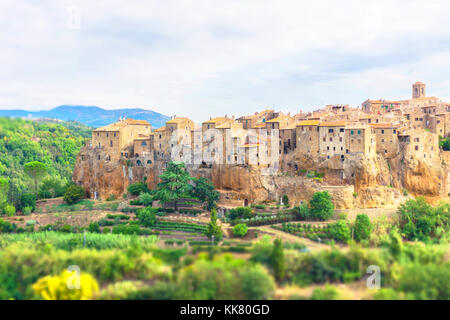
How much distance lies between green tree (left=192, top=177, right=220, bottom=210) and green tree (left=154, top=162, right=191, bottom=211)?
2.69 ft

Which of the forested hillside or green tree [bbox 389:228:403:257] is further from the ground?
the forested hillside

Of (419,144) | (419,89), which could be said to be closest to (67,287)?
(419,144)

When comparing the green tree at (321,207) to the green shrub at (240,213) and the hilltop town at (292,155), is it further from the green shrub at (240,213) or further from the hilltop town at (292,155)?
the green shrub at (240,213)

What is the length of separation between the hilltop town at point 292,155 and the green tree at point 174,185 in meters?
3.38

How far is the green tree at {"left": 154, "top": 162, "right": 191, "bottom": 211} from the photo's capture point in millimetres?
41344

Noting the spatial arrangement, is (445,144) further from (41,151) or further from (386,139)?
(41,151)

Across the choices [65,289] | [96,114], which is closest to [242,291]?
[65,289]

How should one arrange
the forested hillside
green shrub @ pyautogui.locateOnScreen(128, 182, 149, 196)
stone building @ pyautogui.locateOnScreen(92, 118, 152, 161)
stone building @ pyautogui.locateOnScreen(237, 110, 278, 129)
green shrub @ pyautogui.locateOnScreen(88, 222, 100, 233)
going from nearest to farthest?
green shrub @ pyautogui.locateOnScreen(88, 222, 100, 233)
green shrub @ pyautogui.locateOnScreen(128, 182, 149, 196)
stone building @ pyautogui.locateOnScreen(92, 118, 152, 161)
stone building @ pyautogui.locateOnScreen(237, 110, 278, 129)
the forested hillside

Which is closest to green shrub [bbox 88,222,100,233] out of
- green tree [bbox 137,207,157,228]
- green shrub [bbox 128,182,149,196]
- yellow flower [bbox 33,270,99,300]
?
green tree [bbox 137,207,157,228]

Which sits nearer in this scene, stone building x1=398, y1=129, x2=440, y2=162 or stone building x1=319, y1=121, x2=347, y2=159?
stone building x1=319, y1=121, x2=347, y2=159

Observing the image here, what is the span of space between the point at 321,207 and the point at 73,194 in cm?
2579

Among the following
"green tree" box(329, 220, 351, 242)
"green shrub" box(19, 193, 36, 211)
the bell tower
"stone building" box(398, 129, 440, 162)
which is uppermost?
the bell tower

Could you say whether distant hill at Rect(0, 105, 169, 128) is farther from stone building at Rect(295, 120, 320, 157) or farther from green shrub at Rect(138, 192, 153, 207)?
stone building at Rect(295, 120, 320, 157)
